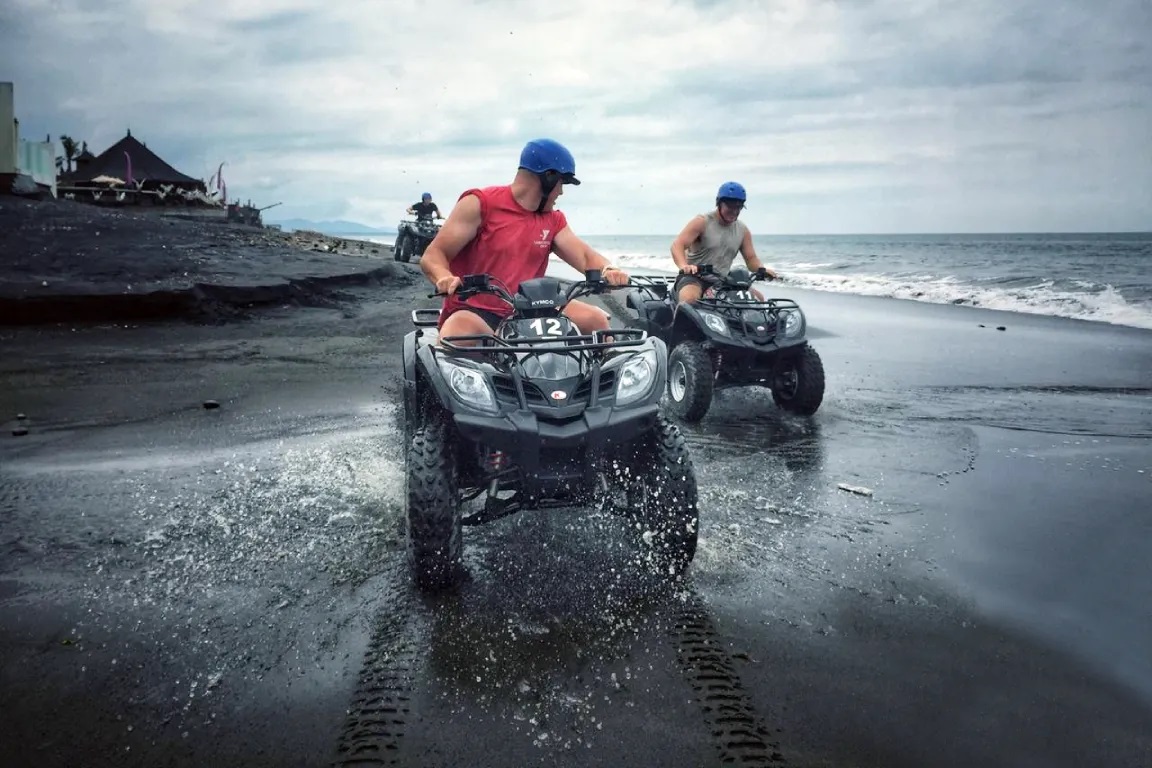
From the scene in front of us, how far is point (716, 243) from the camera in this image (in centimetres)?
737

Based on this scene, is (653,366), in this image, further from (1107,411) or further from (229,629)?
(1107,411)

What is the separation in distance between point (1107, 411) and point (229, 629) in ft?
24.6

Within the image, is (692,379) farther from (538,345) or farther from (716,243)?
(538,345)

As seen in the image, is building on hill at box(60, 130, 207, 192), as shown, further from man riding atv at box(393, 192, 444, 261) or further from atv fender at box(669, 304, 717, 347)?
atv fender at box(669, 304, 717, 347)

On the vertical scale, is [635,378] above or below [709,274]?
below

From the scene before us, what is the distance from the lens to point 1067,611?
317cm

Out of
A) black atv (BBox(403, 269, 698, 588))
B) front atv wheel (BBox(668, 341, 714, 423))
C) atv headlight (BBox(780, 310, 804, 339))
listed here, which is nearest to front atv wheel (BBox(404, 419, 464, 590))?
black atv (BBox(403, 269, 698, 588))

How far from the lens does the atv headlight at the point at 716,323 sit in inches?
253

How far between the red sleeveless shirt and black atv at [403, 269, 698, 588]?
635mm

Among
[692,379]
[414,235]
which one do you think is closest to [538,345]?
[692,379]

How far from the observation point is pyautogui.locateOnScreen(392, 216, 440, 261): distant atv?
21.2 m

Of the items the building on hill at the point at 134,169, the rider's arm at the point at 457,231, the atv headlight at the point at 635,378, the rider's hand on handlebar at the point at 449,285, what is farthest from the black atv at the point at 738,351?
the building on hill at the point at 134,169

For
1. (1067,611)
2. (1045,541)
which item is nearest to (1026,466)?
(1045,541)

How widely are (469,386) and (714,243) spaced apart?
481cm
